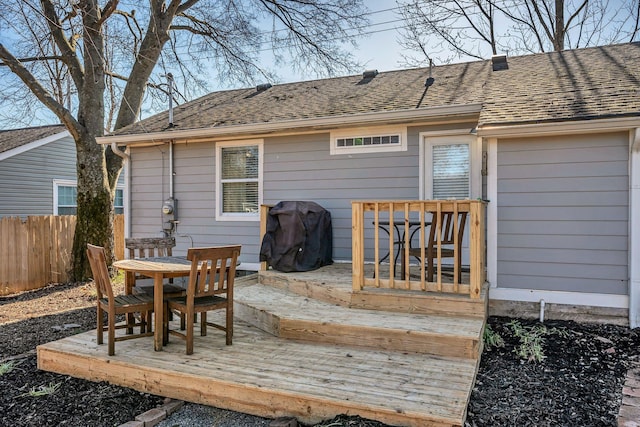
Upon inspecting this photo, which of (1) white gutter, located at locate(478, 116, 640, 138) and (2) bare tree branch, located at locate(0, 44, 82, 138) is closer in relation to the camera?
(1) white gutter, located at locate(478, 116, 640, 138)

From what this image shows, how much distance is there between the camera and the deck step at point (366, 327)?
10.8 ft

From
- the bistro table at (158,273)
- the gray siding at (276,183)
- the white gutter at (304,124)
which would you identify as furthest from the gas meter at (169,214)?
the bistro table at (158,273)

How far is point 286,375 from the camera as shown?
9.46 feet

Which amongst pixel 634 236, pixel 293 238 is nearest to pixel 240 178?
pixel 293 238

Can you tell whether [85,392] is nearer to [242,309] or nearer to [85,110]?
[242,309]

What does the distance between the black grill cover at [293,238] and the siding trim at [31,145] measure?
385 inches

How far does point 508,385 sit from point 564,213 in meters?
2.21

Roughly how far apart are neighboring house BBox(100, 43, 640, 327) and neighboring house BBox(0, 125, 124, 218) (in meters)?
6.27

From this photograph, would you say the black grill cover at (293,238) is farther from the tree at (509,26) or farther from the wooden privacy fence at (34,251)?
the tree at (509,26)

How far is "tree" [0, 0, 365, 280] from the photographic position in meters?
7.20

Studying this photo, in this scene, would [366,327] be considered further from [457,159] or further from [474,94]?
[474,94]

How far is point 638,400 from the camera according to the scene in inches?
112

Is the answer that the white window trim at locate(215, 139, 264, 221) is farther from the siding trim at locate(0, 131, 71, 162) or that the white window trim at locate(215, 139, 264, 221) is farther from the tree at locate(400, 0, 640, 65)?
the siding trim at locate(0, 131, 71, 162)

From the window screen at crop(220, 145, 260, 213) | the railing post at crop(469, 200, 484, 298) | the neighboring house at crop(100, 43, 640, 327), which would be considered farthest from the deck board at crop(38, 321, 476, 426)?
the window screen at crop(220, 145, 260, 213)
